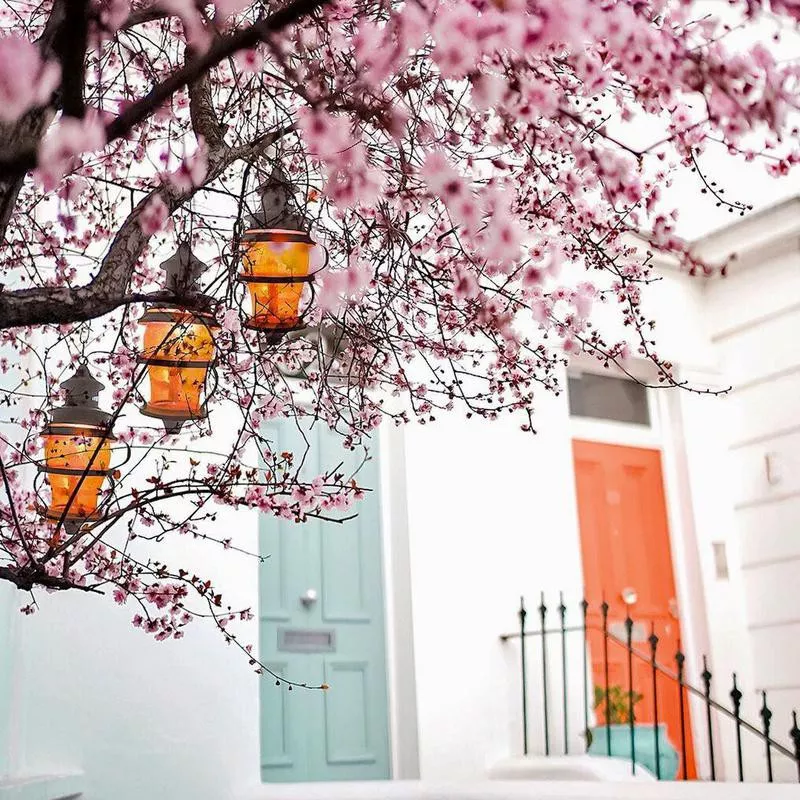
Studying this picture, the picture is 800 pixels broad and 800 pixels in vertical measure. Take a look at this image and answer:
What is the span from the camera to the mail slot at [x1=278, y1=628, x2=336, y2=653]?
4988 mm

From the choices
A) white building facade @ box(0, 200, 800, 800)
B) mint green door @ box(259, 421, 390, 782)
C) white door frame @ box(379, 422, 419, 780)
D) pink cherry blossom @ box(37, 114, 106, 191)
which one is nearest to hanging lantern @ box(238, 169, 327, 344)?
pink cherry blossom @ box(37, 114, 106, 191)

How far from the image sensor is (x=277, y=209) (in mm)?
2473

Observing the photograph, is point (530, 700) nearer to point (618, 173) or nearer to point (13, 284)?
point (13, 284)

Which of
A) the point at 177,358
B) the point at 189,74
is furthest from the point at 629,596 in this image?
the point at 189,74

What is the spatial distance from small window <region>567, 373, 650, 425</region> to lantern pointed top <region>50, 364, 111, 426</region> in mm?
3899

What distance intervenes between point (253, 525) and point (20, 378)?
119cm

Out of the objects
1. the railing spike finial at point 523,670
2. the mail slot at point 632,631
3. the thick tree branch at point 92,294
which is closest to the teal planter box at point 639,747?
the railing spike finial at point 523,670

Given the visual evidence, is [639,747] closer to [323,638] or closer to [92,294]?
[323,638]

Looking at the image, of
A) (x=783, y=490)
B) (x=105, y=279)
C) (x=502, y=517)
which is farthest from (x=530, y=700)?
(x=105, y=279)

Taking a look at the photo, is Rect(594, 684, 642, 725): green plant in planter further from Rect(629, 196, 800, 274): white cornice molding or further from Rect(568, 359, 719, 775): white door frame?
Rect(629, 196, 800, 274): white cornice molding

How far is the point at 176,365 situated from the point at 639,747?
11.7 feet

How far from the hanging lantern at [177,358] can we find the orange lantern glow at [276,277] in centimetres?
13

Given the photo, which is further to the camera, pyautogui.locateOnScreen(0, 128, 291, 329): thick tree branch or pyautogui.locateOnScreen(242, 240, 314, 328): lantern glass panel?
pyautogui.locateOnScreen(242, 240, 314, 328): lantern glass panel

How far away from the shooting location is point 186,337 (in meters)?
2.63
